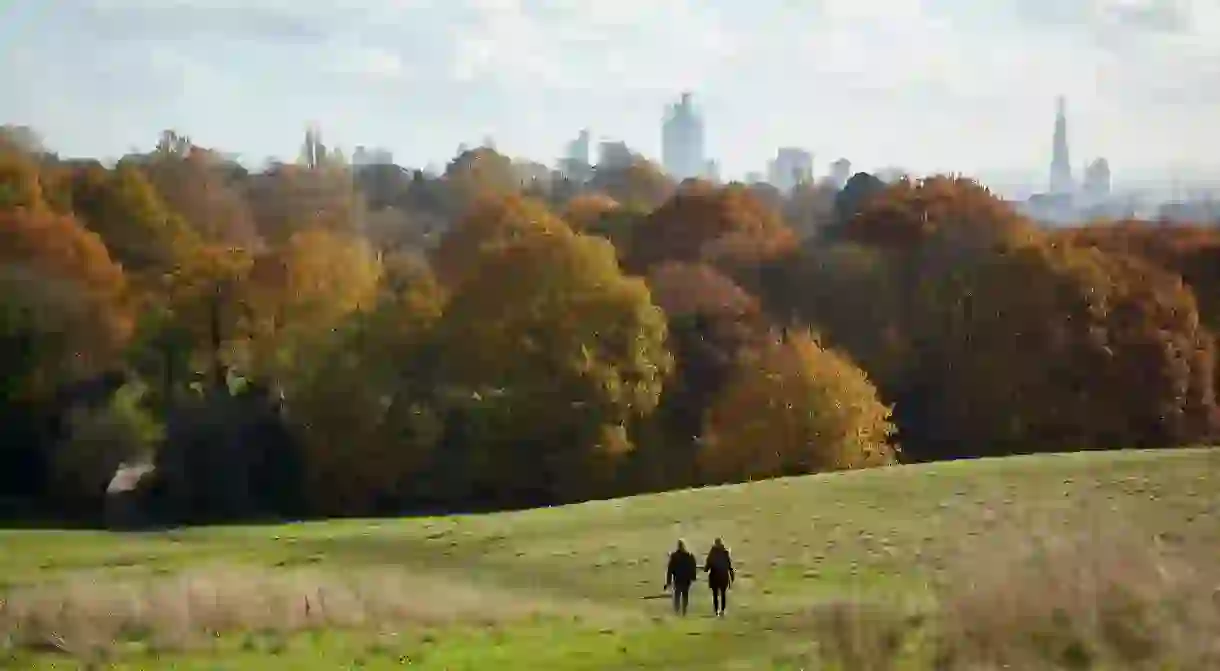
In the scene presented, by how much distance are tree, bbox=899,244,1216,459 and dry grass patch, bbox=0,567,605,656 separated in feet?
122

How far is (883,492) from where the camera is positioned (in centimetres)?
3547

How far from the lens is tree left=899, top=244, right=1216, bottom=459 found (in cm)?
5684

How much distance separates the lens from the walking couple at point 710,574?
2270 centimetres

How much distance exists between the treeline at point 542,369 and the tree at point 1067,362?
0.11 meters

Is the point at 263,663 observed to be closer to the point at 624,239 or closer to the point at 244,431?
the point at 244,431

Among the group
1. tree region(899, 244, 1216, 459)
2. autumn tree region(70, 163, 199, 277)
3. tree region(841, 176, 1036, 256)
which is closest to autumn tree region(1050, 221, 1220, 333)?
tree region(841, 176, 1036, 256)

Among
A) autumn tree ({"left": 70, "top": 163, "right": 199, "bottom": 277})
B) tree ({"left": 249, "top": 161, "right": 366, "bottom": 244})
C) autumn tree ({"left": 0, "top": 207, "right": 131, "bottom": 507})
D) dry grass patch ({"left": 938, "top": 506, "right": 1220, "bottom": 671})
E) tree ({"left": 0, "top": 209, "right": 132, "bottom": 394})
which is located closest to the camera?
dry grass patch ({"left": 938, "top": 506, "right": 1220, "bottom": 671})

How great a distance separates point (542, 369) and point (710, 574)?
3262 centimetres

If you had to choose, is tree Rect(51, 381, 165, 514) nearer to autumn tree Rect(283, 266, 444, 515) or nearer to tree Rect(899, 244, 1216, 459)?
autumn tree Rect(283, 266, 444, 515)

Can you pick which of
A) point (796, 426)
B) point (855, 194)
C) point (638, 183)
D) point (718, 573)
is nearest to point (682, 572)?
point (718, 573)

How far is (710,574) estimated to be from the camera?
22.9 m

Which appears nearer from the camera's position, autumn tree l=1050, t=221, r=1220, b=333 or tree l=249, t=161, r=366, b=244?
autumn tree l=1050, t=221, r=1220, b=333

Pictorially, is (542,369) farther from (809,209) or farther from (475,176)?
(475,176)

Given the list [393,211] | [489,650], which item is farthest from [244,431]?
[393,211]
